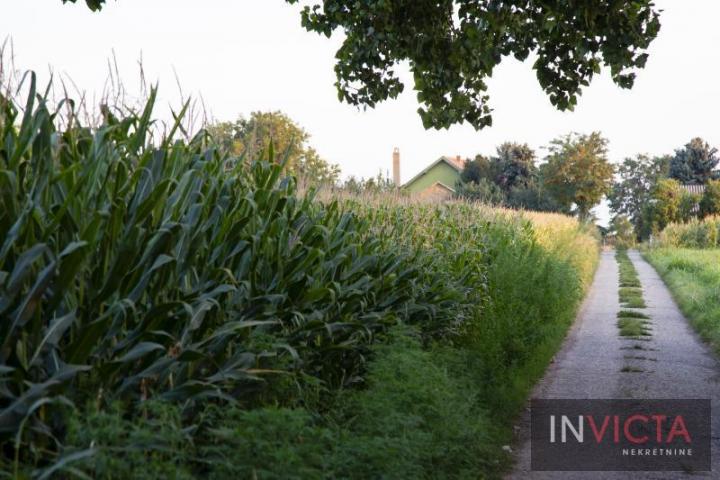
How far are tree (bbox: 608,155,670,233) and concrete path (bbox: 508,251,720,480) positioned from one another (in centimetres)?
6549

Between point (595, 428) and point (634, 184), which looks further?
point (634, 184)

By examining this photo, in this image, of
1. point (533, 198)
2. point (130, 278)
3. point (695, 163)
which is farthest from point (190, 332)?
point (695, 163)

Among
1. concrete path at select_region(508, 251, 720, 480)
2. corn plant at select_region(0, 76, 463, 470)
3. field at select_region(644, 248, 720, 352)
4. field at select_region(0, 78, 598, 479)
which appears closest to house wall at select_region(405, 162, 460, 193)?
field at select_region(644, 248, 720, 352)

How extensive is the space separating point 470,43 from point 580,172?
4046 cm

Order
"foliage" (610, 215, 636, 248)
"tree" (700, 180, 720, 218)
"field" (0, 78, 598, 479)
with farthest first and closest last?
"foliage" (610, 215, 636, 248)
"tree" (700, 180, 720, 218)
"field" (0, 78, 598, 479)

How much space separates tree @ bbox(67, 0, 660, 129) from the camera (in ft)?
37.8

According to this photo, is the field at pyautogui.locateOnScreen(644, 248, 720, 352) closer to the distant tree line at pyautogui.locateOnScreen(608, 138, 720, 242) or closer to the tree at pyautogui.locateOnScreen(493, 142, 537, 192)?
the tree at pyautogui.locateOnScreen(493, 142, 537, 192)

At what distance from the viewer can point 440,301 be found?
31.0ft

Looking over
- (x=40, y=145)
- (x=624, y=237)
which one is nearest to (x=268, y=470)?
(x=40, y=145)

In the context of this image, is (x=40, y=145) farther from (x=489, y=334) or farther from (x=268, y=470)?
(x=489, y=334)

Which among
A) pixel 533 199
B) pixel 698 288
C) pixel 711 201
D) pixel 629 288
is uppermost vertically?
pixel 533 199

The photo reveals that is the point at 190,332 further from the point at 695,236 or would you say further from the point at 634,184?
the point at 634,184

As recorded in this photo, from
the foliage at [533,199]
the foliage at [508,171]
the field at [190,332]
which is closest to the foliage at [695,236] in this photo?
the foliage at [533,199]

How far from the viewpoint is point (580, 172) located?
51125 mm
